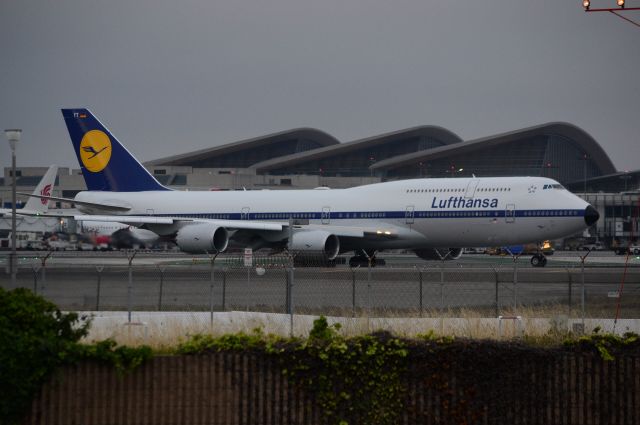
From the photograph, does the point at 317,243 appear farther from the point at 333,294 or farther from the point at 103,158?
the point at 333,294

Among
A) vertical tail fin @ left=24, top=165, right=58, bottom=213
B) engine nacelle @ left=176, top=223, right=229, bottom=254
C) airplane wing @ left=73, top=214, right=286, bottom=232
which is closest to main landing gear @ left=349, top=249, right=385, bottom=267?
airplane wing @ left=73, top=214, right=286, bottom=232

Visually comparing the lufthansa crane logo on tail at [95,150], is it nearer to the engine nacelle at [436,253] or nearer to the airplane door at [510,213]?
the engine nacelle at [436,253]

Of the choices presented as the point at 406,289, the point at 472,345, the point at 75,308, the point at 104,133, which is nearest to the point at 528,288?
the point at 406,289

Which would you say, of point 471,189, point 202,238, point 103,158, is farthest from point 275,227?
point 103,158

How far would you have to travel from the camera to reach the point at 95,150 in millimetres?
53438

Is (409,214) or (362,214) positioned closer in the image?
(409,214)

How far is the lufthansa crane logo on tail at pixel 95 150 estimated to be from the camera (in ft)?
175

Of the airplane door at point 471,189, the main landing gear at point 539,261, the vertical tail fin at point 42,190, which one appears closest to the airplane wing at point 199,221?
the airplane door at point 471,189

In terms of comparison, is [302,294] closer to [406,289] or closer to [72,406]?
[406,289]

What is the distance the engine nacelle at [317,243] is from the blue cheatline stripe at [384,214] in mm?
2268

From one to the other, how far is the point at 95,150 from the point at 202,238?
12.1 m

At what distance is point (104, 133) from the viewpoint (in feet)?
176

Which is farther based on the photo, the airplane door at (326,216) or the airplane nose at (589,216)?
the airplane door at (326,216)

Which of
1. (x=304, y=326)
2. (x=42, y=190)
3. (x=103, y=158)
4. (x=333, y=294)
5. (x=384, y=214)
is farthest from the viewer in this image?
(x=42, y=190)
